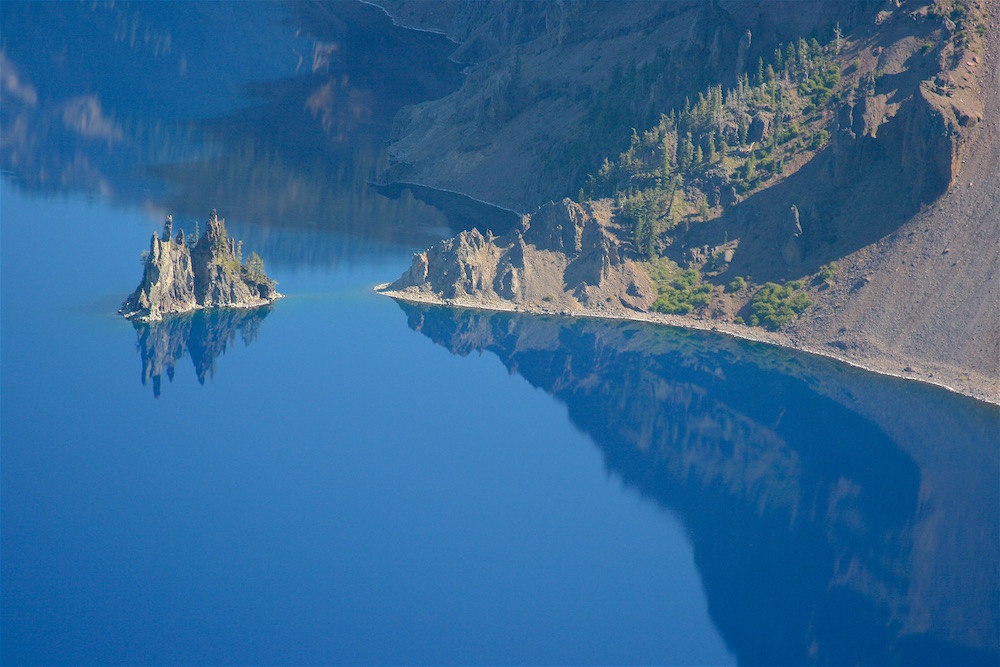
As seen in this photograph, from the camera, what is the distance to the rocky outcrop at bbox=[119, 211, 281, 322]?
136 m

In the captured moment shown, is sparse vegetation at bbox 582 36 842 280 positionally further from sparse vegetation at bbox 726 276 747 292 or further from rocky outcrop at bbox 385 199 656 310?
sparse vegetation at bbox 726 276 747 292

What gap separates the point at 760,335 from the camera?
136625 mm

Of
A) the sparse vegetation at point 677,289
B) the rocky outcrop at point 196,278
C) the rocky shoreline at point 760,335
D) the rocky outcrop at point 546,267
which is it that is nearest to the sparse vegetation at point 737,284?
the sparse vegetation at point 677,289

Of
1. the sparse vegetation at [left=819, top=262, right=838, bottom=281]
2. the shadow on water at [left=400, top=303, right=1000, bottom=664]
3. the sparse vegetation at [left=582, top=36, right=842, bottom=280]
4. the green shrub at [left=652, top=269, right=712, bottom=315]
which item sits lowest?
the shadow on water at [left=400, top=303, right=1000, bottom=664]

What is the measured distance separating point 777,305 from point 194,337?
64316mm

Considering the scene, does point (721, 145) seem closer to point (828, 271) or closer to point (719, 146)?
point (719, 146)

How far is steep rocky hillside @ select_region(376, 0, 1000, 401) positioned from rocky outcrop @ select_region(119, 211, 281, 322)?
30786 mm

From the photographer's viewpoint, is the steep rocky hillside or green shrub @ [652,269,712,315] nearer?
the steep rocky hillside

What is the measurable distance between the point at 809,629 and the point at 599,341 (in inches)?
2345

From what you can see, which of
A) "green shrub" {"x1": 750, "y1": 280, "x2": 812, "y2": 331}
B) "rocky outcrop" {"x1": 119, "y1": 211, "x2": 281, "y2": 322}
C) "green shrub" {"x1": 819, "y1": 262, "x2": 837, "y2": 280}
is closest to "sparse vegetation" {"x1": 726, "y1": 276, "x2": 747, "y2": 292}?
"green shrub" {"x1": 750, "y1": 280, "x2": 812, "y2": 331}

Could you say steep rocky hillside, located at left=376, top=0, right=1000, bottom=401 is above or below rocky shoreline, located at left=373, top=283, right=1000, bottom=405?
above

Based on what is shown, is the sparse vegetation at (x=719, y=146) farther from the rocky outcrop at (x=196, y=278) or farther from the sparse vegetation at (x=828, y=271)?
the rocky outcrop at (x=196, y=278)

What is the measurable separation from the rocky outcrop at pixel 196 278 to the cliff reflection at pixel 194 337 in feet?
4.38

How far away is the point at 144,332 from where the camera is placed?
132 m
